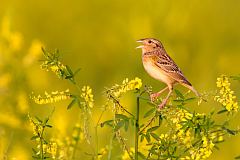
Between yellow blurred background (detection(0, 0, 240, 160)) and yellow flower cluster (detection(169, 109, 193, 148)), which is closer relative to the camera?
yellow flower cluster (detection(169, 109, 193, 148))

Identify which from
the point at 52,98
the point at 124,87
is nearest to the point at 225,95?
the point at 124,87

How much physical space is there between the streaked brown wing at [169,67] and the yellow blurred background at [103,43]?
2.69 feet

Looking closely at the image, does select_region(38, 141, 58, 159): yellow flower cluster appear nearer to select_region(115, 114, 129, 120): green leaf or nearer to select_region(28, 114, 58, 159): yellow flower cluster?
select_region(28, 114, 58, 159): yellow flower cluster

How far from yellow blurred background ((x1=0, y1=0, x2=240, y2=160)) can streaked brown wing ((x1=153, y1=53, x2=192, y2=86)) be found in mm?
821

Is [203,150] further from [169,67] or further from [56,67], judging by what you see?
[169,67]

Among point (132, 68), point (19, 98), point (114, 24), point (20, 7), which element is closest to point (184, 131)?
point (19, 98)

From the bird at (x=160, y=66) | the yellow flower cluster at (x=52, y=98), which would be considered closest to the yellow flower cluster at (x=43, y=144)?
the yellow flower cluster at (x=52, y=98)

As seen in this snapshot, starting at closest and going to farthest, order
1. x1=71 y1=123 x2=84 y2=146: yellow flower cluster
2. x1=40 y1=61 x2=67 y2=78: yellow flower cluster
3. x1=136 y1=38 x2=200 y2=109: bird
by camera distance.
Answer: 1. x1=40 y1=61 x2=67 y2=78: yellow flower cluster
2. x1=71 y1=123 x2=84 y2=146: yellow flower cluster
3. x1=136 y1=38 x2=200 y2=109: bird

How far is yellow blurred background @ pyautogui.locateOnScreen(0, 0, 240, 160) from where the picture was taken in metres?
8.50

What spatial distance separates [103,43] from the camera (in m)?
14.8

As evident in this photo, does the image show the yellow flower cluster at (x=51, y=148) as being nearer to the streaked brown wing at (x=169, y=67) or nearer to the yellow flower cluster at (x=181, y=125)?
the yellow flower cluster at (x=181, y=125)

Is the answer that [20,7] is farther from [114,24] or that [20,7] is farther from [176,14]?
[176,14]

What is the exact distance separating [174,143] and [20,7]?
36.2 ft

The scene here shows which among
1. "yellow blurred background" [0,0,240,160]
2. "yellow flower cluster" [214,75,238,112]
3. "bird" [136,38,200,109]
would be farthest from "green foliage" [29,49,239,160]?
"bird" [136,38,200,109]
